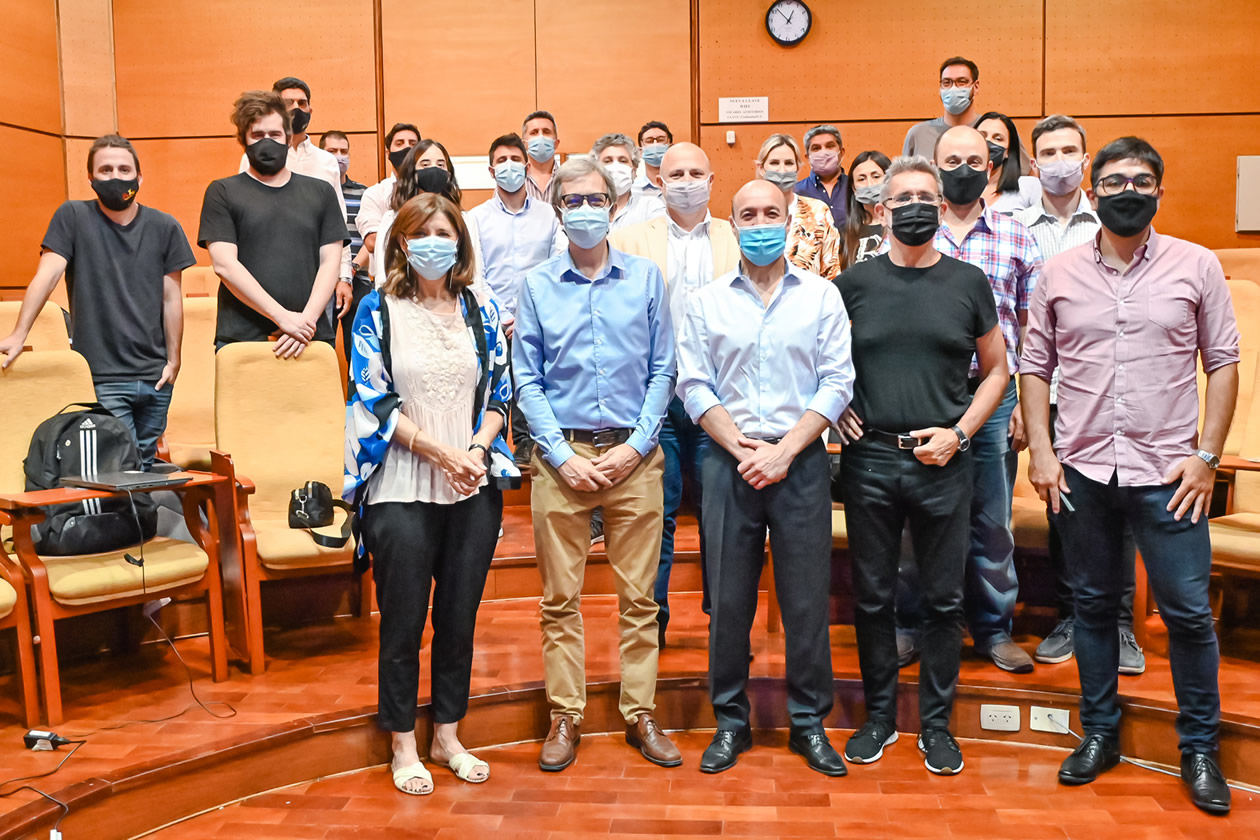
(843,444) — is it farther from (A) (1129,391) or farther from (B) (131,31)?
(B) (131,31)

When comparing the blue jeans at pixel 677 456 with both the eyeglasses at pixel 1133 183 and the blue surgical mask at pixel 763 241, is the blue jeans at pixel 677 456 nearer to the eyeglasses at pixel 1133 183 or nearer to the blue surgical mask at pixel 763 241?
the blue surgical mask at pixel 763 241

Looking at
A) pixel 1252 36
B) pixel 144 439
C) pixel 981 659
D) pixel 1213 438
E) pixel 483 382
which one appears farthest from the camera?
pixel 1252 36

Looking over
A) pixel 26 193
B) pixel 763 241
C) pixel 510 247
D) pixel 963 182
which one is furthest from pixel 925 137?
pixel 26 193

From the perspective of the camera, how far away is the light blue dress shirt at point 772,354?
8.53 feet

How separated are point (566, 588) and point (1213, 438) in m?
1.62

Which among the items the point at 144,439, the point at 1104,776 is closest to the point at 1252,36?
the point at 1104,776

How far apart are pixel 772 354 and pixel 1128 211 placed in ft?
2.95

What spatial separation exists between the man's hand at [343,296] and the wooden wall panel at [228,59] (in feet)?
6.86

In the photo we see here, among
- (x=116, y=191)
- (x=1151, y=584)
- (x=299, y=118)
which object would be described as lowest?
(x=1151, y=584)

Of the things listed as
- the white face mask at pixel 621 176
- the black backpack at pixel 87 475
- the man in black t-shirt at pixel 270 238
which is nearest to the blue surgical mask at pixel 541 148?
the white face mask at pixel 621 176

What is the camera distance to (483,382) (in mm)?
2670

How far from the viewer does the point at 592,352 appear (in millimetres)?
→ 2707

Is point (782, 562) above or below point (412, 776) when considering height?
above

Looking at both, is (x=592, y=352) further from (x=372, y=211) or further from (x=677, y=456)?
(x=372, y=211)
